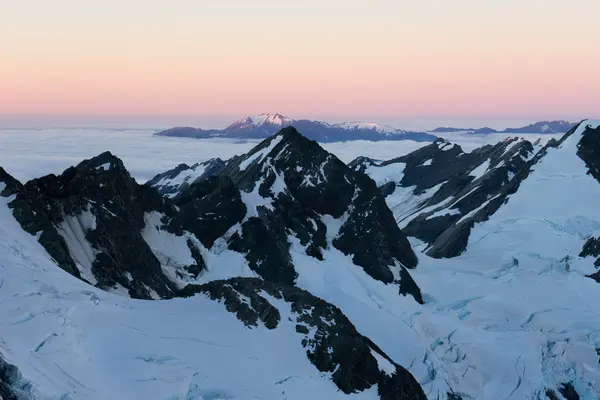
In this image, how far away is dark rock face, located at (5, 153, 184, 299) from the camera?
52938 millimetres

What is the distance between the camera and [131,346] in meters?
36.4

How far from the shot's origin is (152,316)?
134 feet

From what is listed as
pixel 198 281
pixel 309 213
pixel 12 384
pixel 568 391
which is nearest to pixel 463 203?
pixel 309 213

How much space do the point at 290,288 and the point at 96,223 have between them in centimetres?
2662

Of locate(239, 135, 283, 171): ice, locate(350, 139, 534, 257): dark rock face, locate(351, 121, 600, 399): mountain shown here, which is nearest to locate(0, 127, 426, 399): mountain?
locate(239, 135, 283, 171): ice

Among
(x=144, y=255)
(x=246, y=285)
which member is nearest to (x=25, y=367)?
(x=246, y=285)

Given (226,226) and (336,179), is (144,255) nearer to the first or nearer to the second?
(226,226)

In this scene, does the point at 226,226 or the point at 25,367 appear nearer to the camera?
the point at 25,367

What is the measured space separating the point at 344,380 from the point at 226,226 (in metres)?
46.2

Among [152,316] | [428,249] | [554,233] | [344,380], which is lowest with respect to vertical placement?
[428,249]

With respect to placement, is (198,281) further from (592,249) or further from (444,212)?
(444,212)

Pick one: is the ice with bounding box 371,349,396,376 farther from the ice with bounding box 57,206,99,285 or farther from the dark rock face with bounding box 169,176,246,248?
the dark rock face with bounding box 169,176,246,248

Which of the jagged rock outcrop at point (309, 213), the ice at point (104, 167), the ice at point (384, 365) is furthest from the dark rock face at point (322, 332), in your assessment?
the jagged rock outcrop at point (309, 213)

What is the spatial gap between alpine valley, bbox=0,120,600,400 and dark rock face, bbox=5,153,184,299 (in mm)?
224
